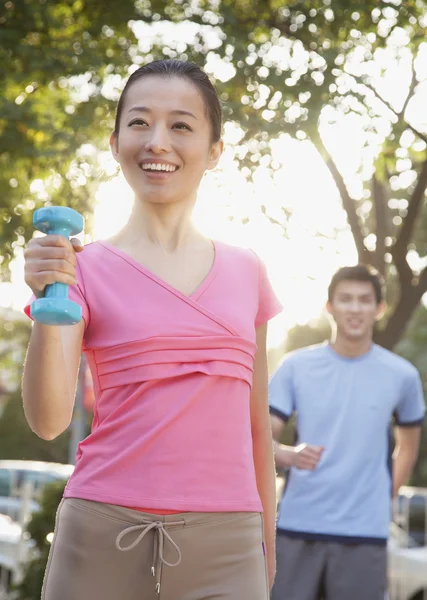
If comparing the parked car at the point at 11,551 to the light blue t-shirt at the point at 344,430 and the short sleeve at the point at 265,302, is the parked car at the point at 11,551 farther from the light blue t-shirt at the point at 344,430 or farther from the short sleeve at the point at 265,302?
the short sleeve at the point at 265,302

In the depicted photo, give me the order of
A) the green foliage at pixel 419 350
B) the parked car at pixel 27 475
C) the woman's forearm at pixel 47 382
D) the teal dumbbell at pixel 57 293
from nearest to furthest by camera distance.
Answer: the teal dumbbell at pixel 57 293 → the woman's forearm at pixel 47 382 → the parked car at pixel 27 475 → the green foliage at pixel 419 350

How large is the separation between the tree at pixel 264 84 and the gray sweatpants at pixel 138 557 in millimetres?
5063

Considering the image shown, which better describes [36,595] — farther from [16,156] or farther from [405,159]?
[405,159]

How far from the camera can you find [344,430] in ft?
16.6

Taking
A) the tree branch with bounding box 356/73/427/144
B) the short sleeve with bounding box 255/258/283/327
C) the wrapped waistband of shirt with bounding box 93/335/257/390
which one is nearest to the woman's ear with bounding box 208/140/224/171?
the short sleeve with bounding box 255/258/283/327

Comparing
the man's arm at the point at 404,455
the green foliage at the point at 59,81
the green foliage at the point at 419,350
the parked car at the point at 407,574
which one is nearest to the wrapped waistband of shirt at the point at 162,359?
the man's arm at the point at 404,455

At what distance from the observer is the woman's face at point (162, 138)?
89.8 inches

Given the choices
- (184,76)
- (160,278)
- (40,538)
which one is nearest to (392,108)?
(40,538)

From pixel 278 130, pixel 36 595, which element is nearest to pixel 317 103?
pixel 278 130

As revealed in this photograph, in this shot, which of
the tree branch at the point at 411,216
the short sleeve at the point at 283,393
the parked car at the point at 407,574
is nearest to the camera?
the short sleeve at the point at 283,393

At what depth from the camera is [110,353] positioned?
214cm

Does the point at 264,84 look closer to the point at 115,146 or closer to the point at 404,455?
the point at 404,455

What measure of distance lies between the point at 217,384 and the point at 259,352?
32 centimetres

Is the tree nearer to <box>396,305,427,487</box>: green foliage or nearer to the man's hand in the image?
the man's hand
